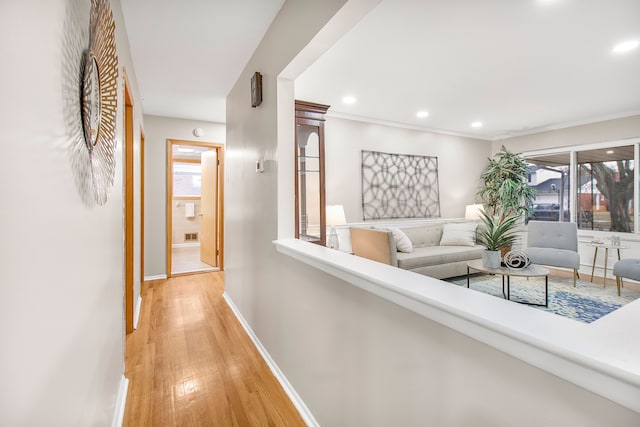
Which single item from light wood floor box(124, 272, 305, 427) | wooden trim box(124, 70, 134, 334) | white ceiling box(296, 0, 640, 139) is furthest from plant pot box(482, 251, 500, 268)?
wooden trim box(124, 70, 134, 334)

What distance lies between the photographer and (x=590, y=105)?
413 cm

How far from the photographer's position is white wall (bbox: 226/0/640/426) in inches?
25.6

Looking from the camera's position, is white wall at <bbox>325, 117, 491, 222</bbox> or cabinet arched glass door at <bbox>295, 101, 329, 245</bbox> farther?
white wall at <bbox>325, 117, 491, 222</bbox>

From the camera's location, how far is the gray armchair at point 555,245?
3979mm

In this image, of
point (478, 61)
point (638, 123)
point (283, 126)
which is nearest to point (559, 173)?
point (638, 123)

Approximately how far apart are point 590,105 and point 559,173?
1.59m

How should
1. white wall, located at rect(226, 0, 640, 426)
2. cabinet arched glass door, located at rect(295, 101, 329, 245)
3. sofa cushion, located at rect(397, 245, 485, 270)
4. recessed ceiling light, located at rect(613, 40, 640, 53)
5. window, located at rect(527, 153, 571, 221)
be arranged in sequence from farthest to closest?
window, located at rect(527, 153, 571, 221) < sofa cushion, located at rect(397, 245, 485, 270) < cabinet arched glass door, located at rect(295, 101, 329, 245) < recessed ceiling light, located at rect(613, 40, 640, 53) < white wall, located at rect(226, 0, 640, 426)

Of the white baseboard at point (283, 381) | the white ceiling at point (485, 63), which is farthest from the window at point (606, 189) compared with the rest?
the white baseboard at point (283, 381)

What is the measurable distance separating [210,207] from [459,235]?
4055 millimetres

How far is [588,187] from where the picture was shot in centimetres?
499

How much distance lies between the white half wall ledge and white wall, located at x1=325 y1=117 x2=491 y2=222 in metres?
3.61

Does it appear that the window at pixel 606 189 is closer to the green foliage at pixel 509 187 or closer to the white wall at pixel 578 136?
the white wall at pixel 578 136

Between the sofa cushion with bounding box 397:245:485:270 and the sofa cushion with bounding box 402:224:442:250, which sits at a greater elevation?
the sofa cushion with bounding box 402:224:442:250

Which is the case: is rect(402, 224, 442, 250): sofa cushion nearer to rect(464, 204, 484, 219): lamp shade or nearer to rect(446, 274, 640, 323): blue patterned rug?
rect(446, 274, 640, 323): blue patterned rug
